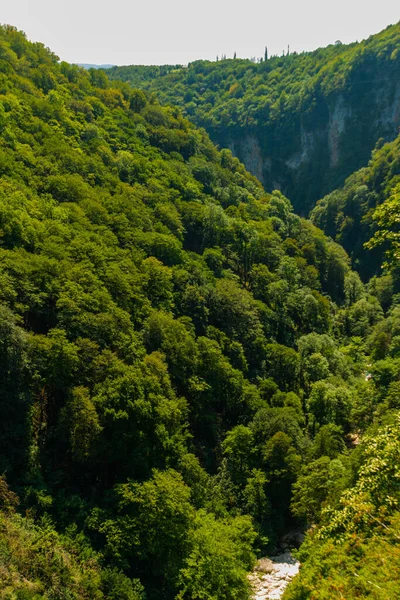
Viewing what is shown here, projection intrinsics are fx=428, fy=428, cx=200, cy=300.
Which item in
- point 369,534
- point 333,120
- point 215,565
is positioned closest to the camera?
point 369,534

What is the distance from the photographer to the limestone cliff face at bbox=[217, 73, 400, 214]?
165 metres

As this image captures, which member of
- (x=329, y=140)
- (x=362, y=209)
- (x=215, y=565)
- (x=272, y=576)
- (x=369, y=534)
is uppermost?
(x=329, y=140)

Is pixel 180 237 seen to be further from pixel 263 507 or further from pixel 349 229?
pixel 349 229

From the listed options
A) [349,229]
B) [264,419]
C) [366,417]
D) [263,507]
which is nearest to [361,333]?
[366,417]

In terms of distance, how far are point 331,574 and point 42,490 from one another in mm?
20572

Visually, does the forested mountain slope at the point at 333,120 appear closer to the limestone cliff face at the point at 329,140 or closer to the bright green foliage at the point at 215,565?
the limestone cliff face at the point at 329,140

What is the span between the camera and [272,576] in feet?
117

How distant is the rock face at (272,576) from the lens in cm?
3312

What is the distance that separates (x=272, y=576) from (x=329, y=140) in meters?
178

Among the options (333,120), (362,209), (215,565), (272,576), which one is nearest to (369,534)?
(215,565)

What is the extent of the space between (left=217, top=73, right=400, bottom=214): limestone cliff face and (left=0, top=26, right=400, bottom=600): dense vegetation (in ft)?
327

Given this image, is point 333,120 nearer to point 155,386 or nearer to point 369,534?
point 155,386

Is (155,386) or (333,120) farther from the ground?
(333,120)

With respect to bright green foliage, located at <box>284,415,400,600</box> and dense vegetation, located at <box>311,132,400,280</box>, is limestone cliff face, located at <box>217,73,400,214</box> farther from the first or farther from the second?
bright green foliage, located at <box>284,415,400,600</box>
